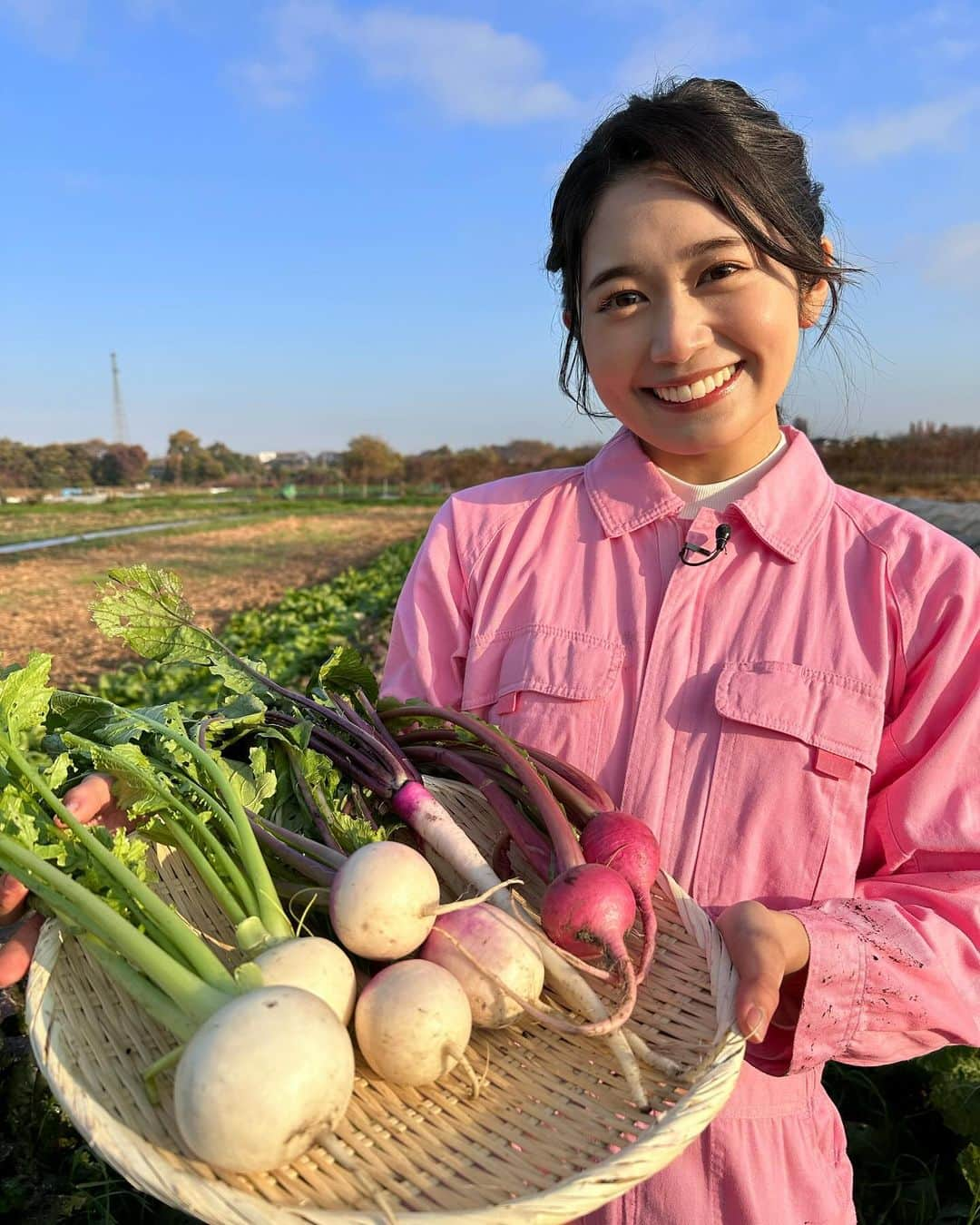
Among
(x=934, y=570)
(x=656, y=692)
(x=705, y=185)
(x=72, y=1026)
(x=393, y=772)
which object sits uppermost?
(x=705, y=185)

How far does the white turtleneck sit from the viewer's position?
6.13 feet

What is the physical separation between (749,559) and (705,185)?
2.35ft

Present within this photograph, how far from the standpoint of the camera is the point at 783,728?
5.32 feet

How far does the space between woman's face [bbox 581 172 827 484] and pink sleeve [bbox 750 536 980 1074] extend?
48cm

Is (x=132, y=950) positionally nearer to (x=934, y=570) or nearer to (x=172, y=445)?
(x=934, y=570)

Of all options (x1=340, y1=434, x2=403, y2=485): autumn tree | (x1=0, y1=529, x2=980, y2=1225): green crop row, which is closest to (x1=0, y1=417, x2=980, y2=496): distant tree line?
(x1=340, y1=434, x2=403, y2=485): autumn tree

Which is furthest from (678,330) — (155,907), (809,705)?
(155,907)

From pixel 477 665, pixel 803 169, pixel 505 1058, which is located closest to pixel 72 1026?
pixel 505 1058

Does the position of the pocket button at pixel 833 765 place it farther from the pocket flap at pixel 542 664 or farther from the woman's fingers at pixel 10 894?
the woman's fingers at pixel 10 894

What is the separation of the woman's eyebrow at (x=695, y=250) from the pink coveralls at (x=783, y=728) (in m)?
0.41

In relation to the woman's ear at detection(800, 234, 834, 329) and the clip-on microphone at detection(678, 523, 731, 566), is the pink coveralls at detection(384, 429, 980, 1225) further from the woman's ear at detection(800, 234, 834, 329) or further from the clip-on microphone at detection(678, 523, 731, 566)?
the woman's ear at detection(800, 234, 834, 329)

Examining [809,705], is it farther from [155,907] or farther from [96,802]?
[96,802]

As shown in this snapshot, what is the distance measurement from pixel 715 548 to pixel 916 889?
73cm

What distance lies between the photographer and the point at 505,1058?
145 cm
